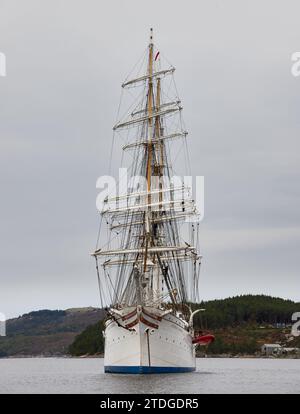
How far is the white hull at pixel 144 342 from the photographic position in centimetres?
8844

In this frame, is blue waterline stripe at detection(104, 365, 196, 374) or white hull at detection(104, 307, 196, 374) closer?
blue waterline stripe at detection(104, 365, 196, 374)

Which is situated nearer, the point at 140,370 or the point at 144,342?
the point at 140,370

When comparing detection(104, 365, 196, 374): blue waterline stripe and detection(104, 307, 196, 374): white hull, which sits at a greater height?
detection(104, 307, 196, 374): white hull

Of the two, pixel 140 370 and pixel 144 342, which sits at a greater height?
pixel 144 342

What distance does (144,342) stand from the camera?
88.5m

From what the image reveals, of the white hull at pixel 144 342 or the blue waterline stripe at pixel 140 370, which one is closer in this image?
the blue waterline stripe at pixel 140 370

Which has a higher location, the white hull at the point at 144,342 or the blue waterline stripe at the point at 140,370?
the white hull at the point at 144,342

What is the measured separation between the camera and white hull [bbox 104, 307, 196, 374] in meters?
88.4
